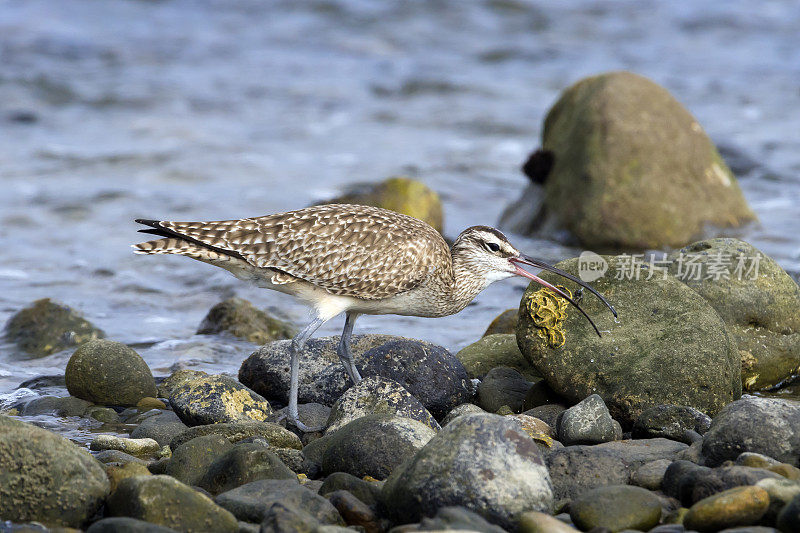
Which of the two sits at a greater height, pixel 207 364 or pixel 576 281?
pixel 576 281

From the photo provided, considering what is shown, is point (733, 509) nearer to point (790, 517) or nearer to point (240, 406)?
point (790, 517)

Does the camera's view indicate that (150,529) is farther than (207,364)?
No

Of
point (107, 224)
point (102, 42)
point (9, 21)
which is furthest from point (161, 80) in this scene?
point (107, 224)

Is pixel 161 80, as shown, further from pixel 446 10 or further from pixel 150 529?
pixel 150 529

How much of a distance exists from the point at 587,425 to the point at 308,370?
290cm

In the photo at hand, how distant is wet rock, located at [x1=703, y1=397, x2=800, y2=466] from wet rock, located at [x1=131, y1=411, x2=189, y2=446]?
4065mm

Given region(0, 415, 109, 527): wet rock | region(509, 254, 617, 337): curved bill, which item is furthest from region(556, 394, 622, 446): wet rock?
region(0, 415, 109, 527): wet rock

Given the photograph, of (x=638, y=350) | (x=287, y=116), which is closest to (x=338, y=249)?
(x=638, y=350)

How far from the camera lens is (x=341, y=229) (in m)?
8.55

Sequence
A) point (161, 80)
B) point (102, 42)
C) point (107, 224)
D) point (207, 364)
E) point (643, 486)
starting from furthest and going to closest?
point (102, 42), point (161, 80), point (107, 224), point (207, 364), point (643, 486)

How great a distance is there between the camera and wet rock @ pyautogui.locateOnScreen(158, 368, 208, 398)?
9.11 meters

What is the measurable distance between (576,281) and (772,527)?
10.9ft

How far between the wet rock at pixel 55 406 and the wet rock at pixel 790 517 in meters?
5.99

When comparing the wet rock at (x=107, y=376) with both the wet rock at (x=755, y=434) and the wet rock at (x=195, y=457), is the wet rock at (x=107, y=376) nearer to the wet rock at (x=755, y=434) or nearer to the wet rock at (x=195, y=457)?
the wet rock at (x=195, y=457)
